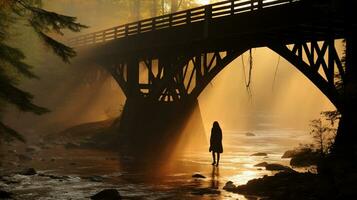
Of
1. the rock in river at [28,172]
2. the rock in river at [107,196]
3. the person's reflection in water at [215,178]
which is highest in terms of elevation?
the rock in river at [28,172]

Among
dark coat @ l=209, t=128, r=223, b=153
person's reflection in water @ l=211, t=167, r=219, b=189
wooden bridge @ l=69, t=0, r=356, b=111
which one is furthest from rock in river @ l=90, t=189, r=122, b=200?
dark coat @ l=209, t=128, r=223, b=153

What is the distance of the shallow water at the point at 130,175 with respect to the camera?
46.2 ft

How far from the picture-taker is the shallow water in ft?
46.2

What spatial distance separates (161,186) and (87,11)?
5755cm

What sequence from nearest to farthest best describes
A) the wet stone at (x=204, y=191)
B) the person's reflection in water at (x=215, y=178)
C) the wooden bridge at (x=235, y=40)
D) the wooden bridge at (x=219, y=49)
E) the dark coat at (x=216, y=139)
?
the wet stone at (x=204, y=191) → the person's reflection in water at (x=215, y=178) → the wooden bridge at (x=219, y=49) → the wooden bridge at (x=235, y=40) → the dark coat at (x=216, y=139)

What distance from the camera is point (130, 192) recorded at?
14328 mm

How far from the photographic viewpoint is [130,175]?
18.3 meters

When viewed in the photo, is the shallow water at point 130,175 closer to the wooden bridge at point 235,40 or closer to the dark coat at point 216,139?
the dark coat at point 216,139

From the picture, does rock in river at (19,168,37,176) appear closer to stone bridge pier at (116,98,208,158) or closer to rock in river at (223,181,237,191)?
rock in river at (223,181,237,191)

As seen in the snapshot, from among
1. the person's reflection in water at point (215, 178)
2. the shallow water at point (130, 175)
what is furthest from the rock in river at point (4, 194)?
the person's reflection in water at point (215, 178)

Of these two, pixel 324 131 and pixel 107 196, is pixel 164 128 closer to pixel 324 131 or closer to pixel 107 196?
pixel 324 131

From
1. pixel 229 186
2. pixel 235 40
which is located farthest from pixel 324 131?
pixel 235 40

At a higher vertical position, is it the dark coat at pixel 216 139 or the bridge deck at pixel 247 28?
the bridge deck at pixel 247 28

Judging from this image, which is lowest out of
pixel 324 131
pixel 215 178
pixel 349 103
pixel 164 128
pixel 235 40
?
pixel 215 178
